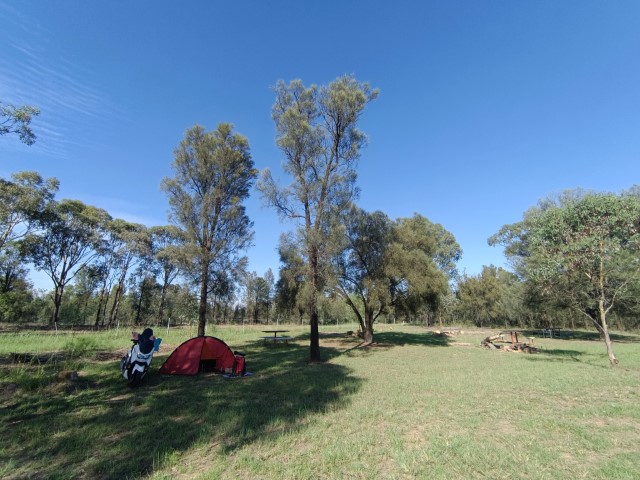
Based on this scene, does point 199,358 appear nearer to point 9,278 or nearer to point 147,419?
point 147,419

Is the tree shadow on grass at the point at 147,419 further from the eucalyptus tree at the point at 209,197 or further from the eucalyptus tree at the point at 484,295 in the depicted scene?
the eucalyptus tree at the point at 484,295

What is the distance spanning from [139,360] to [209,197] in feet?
38.2

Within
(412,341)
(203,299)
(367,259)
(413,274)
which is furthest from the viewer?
(412,341)

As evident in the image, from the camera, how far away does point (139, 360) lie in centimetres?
871

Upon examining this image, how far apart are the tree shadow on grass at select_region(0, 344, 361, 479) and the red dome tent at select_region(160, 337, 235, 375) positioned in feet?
1.99

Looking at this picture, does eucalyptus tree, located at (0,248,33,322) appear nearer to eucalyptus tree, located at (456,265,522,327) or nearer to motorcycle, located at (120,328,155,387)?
motorcycle, located at (120,328,155,387)

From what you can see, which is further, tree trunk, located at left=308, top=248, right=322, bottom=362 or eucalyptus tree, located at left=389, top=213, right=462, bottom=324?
eucalyptus tree, located at left=389, top=213, right=462, bottom=324

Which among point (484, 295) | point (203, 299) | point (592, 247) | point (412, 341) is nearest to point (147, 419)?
point (203, 299)

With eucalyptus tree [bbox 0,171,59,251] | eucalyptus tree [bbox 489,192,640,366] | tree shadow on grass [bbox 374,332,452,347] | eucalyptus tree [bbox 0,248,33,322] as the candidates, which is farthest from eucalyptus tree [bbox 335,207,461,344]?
eucalyptus tree [bbox 0,248,33,322]

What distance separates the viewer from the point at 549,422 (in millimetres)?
5883

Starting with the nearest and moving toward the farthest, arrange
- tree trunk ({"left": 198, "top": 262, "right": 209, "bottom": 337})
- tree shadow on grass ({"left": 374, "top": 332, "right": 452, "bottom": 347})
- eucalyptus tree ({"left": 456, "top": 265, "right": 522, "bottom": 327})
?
tree trunk ({"left": 198, "top": 262, "right": 209, "bottom": 337}) → tree shadow on grass ({"left": 374, "top": 332, "right": 452, "bottom": 347}) → eucalyptus tree ({"left": 456, "top": 265, "right": 522, "bottom": 327})

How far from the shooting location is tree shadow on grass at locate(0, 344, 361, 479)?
4.37 m

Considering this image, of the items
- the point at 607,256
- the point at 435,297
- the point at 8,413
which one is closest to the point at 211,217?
the point at 8,413

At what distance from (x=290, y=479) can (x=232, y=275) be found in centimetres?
1619
